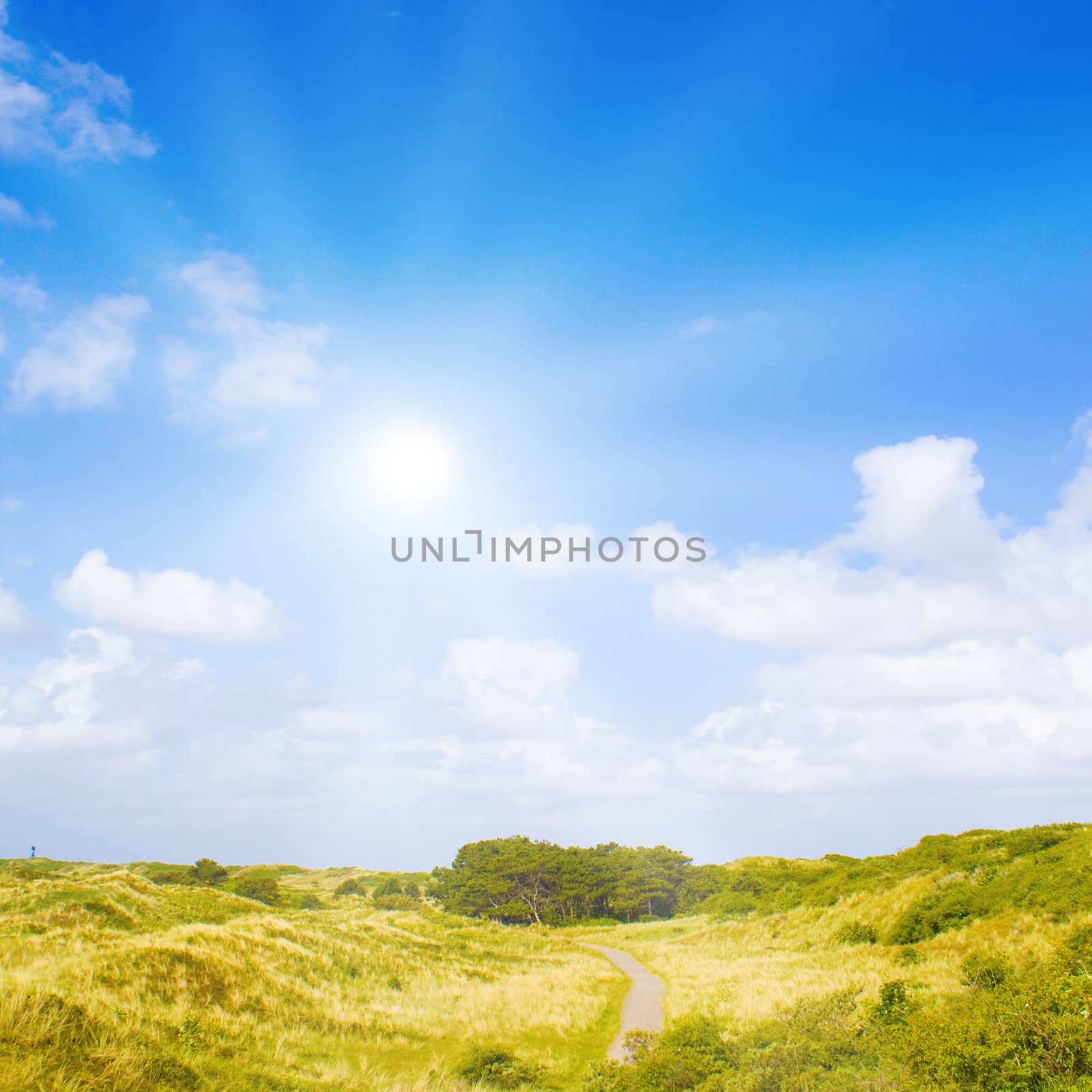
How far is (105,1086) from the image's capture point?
9.42 m

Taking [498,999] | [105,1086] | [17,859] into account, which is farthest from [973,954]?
[17,859]

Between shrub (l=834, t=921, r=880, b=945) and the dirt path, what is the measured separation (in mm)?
10840

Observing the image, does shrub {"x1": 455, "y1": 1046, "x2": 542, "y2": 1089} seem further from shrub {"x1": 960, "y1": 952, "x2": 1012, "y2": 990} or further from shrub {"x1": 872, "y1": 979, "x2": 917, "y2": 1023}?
shrub {"x1": 960, "y1": 952, "x2": 1012, "y2": 990}

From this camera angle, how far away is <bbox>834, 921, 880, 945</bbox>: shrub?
33844 millimetres

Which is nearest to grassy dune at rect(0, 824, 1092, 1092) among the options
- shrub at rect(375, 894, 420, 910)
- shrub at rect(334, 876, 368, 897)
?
shrub at rect(375, 894, 420, 910)

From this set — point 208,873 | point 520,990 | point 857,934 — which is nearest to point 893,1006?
point 520,990

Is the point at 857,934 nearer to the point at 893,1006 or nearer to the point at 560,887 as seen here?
the point at 893,1006

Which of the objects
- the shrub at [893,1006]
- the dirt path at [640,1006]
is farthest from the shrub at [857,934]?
the shrub at [893,1006]

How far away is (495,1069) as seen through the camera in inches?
619

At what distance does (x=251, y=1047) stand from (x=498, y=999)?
12705mm

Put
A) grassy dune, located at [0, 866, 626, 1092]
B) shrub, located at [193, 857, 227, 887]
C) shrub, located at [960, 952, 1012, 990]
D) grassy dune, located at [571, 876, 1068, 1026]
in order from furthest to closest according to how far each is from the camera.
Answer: shrub, located at [193, 857, 227, 887] → grassy dune, located at [571, 876, 1068, 1026] → shrub, located at [960, 952, 1012, 990] → grassy dune, located at [0, 866, 626, 1092]

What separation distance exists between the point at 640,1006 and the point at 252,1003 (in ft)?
47.8

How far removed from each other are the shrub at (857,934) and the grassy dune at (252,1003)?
1311 cm

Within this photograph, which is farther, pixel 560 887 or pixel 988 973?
pixel 560 887
